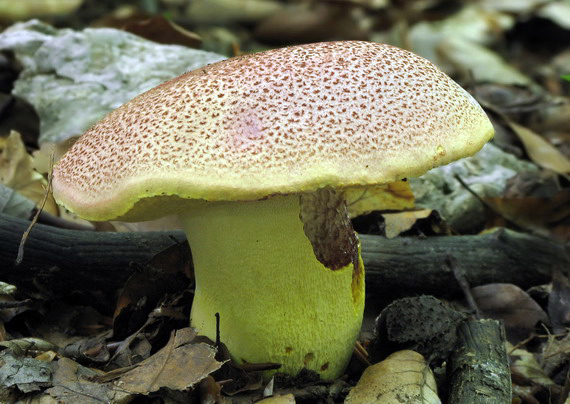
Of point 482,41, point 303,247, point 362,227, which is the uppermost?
point 303,247

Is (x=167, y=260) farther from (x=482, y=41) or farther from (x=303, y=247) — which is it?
(x=482, y=41)

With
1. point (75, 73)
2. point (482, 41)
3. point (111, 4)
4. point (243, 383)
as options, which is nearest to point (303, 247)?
point (243, 383)

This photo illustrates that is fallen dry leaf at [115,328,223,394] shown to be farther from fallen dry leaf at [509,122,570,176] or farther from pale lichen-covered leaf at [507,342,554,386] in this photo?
fallen dry leaf at [509,122,570,176]

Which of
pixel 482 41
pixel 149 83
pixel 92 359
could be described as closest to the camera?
pixel 92 359

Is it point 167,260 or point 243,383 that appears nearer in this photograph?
point 243,383

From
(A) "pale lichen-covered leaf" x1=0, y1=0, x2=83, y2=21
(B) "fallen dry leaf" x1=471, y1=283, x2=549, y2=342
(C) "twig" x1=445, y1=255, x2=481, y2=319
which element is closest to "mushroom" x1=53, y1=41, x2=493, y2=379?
(C) "twig" x1=445, y1=255, x2=481, y2=319

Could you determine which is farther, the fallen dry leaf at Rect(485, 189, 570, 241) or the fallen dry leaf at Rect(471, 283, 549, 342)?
the fallen dry leaf at Rect(485, 189, 570, 241)

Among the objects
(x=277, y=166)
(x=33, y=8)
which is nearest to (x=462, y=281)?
(x=277, y=166)
